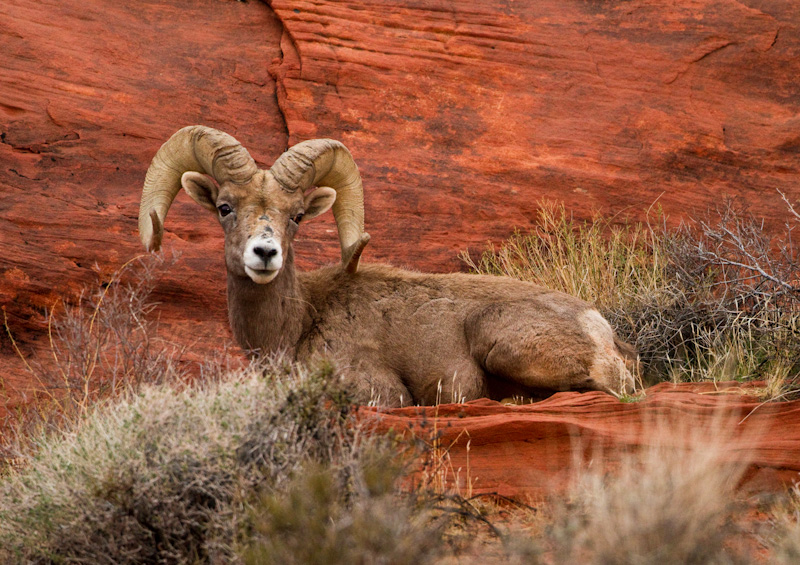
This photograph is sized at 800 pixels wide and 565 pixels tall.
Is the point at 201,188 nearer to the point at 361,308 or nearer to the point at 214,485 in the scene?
the point at 361,308

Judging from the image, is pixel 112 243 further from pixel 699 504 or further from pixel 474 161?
pixel 699 504

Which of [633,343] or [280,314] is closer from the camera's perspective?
[280,314]

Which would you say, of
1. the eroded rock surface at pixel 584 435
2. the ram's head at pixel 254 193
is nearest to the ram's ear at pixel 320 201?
the ram's head at pixel 254 193

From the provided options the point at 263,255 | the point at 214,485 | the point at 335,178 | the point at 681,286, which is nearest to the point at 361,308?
the point at 335,178

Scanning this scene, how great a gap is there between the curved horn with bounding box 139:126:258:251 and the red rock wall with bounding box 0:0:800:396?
114 inches

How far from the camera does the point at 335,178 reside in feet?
27.0

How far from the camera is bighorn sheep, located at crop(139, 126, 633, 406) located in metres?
7.41

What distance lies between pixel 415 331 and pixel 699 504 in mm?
4407

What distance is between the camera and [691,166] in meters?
12.9

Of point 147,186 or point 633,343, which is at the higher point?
point 147,186

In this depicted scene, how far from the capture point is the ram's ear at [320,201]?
8000 millimetres

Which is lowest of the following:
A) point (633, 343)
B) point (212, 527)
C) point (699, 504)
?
point (633, 343)

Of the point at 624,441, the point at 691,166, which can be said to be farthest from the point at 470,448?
the point at 691,166

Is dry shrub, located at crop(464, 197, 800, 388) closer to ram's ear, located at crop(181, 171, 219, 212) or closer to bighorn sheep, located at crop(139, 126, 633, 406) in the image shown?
bighorn sheep, located at crop(139, 126, 633, 406)
